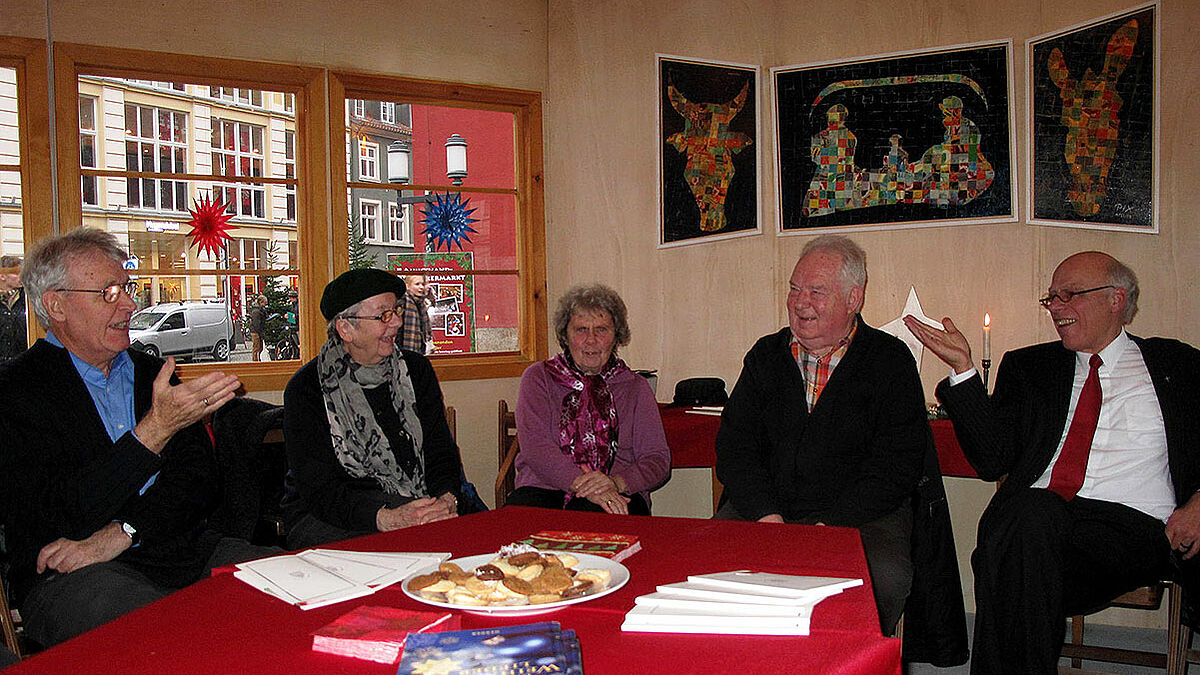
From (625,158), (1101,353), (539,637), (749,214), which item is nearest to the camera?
(539,637)

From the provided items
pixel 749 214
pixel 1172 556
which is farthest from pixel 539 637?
pixel 749 214

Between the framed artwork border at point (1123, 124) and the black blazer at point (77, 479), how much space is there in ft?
10.5

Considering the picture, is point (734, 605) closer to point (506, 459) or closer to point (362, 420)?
point (362, 420)

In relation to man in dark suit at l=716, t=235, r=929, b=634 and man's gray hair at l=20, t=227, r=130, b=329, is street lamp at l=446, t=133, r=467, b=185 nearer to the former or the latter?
man in dark suit at l=716, t=235, r=929, b=634

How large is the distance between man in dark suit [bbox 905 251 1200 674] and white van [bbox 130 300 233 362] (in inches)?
126

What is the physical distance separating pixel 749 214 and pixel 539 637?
3437 mm

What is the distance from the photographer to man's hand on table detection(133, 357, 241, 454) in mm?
2115

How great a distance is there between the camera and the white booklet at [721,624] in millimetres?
1266

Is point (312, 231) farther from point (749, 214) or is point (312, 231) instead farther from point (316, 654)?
point (316, 654)

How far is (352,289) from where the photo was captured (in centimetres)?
278

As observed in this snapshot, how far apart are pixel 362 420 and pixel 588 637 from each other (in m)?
1.67

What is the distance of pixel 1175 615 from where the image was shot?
8.90 ft

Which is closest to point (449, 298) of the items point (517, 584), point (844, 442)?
point (844, 442)

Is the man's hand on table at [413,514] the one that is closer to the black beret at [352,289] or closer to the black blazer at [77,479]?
the black blazer at [77,479]
